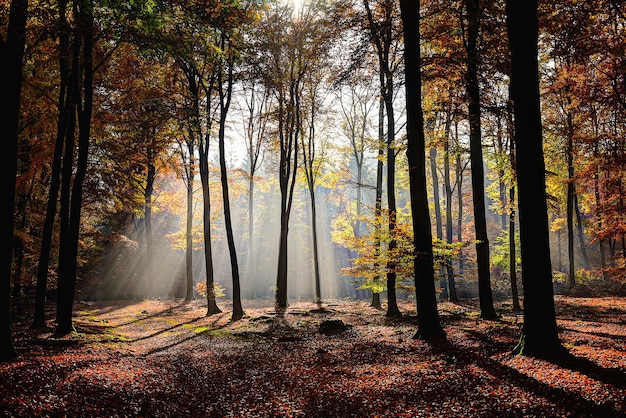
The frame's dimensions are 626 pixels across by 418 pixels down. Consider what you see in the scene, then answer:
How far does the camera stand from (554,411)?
4461 millimetres

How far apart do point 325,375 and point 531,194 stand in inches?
200

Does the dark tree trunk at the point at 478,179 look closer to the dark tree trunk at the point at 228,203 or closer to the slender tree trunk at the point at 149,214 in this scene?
the dark tree trunk at the point at 228,203

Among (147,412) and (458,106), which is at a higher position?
(458,106)

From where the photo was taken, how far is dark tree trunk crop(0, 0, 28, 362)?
22.5ft

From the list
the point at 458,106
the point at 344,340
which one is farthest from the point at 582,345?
the point at 458,106

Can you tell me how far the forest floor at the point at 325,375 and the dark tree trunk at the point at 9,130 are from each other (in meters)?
1.01

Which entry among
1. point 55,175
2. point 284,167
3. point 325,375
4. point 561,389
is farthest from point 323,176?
point 561,389

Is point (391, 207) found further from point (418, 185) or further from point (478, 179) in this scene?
point (418, 185)

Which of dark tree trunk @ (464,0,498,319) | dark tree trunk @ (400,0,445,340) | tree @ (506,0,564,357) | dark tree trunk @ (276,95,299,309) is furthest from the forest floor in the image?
dark tree trunk @ (276,95,299,309)

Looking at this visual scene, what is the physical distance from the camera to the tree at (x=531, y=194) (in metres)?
6.49

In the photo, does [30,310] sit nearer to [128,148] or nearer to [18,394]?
[128,148]

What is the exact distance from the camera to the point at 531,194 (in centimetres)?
657

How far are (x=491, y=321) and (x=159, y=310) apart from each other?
16.2 m

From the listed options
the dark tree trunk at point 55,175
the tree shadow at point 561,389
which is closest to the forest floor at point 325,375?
the tree shadow at point 561,389
